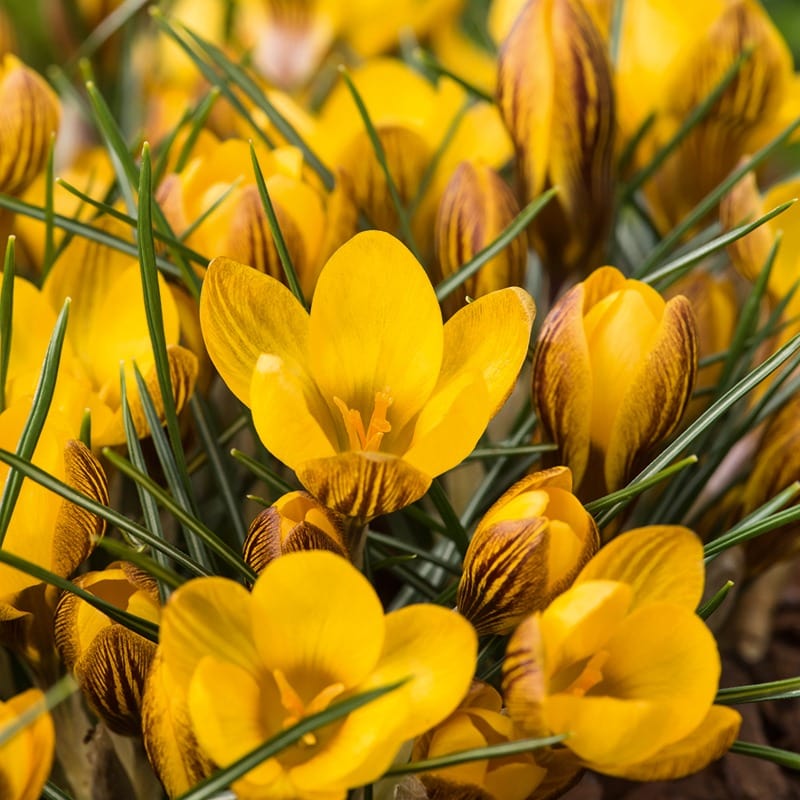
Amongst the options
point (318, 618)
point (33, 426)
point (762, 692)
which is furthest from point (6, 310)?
point (762, 692)

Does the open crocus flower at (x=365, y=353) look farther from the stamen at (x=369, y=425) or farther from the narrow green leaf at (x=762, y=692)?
the narrow green leaf at (x=762, y=692)

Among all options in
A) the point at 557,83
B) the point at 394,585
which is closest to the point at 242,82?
the point at 557,83

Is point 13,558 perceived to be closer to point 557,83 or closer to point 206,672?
point 206,672

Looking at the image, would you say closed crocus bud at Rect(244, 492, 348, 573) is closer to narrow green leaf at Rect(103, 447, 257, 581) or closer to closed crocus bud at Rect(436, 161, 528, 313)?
narrow green leaf at Rect(103, 447, 257, 581)

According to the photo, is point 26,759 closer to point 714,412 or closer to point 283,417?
point 283,417

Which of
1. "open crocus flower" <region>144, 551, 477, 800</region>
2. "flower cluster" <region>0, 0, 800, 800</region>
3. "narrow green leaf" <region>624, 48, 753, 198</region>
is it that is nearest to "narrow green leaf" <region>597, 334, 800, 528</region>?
"flower cluster" <region>0, 0, 800, 800</region>
